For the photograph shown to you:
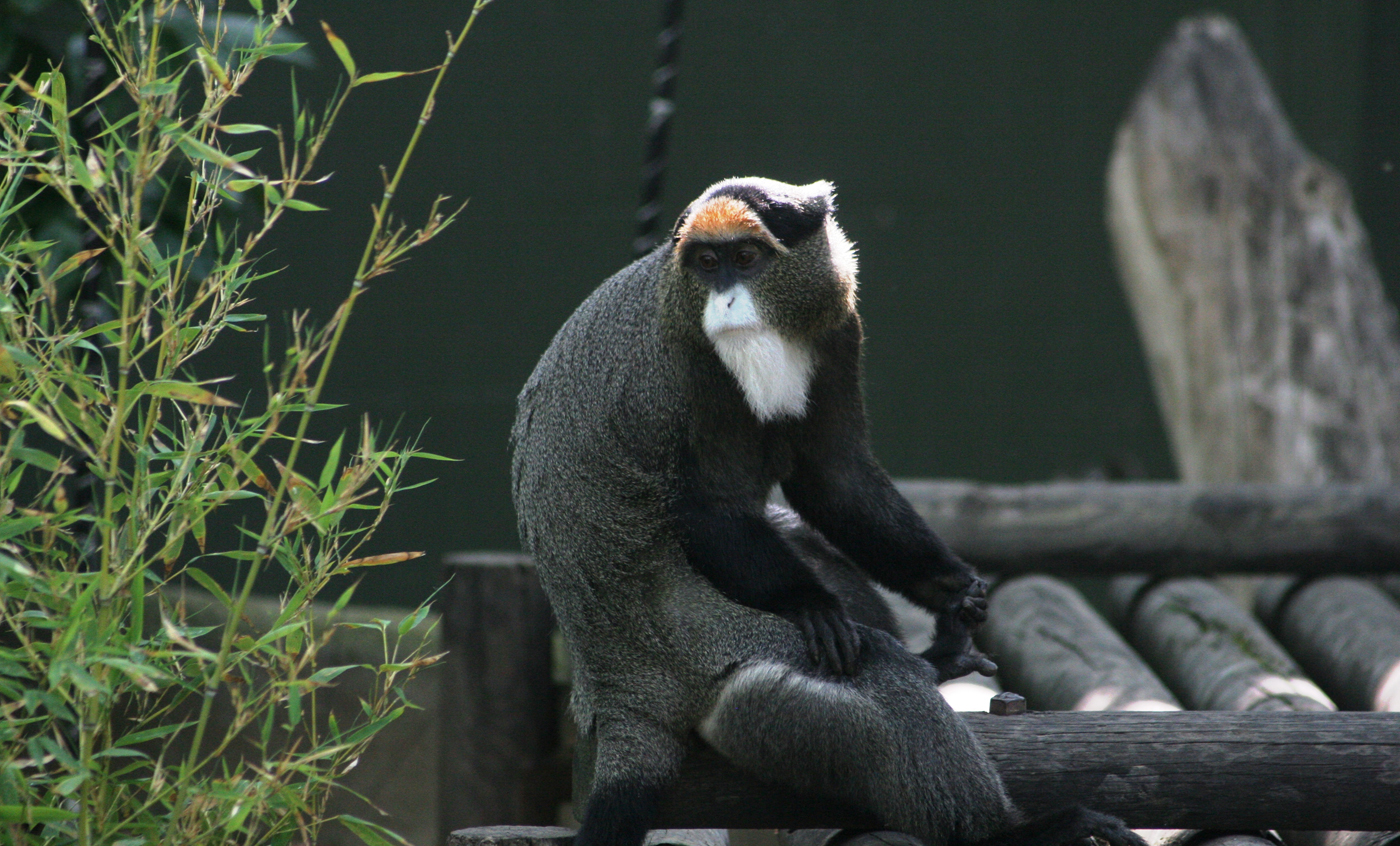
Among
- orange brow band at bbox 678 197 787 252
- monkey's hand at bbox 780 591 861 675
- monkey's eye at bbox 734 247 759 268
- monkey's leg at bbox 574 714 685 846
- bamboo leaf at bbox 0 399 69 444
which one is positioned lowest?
monkey's leg at bbox 574 714 685 846

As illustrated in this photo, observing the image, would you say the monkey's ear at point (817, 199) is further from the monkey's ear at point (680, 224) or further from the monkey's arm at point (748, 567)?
the monkey's arm at point (748, 567)

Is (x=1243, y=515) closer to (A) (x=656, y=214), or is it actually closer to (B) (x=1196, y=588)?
(B) (x=1196, y=588)

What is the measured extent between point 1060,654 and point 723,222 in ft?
5.98

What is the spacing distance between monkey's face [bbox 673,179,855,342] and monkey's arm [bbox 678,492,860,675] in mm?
315

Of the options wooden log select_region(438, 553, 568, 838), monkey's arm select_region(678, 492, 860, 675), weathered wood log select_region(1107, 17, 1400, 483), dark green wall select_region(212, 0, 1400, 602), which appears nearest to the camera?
monkey's arm select_region(678, 492, 860, 675)

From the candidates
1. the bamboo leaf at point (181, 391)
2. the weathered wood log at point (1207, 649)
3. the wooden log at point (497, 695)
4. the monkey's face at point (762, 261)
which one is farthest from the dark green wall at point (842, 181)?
the bamboo leaf at point (181, 391)

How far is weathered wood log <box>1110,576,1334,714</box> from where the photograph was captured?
10.2 ft

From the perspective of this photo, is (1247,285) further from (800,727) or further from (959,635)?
(800,727)

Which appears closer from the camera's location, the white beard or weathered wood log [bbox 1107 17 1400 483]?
the white beard

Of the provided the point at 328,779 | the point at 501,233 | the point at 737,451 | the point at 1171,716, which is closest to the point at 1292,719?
the point at 1171,716

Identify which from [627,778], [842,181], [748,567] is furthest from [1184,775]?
[842,181]

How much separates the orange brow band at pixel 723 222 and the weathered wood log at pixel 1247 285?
319 cm

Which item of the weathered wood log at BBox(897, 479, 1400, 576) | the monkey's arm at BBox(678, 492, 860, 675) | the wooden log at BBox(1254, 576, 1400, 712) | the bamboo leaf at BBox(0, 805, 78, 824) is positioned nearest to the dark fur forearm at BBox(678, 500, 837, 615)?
the monkey's arm at BBox(678, 492, 860, 675)

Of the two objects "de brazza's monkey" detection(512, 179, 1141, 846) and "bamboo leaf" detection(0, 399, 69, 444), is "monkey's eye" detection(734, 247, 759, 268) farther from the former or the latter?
"bamboo leaf" detection(0, 399, 69, 444)
